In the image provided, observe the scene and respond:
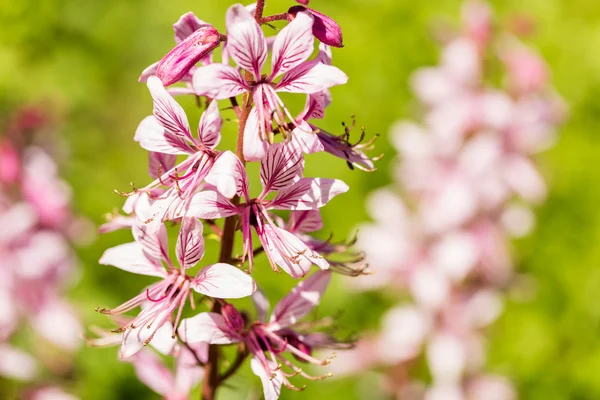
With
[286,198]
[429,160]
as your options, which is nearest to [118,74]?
[429,160]

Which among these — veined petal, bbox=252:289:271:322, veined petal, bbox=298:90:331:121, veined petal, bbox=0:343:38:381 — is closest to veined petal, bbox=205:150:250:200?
veined petal, bbox=298:90:331:121

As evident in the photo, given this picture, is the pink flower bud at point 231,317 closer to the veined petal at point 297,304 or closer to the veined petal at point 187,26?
the veined petal at point 297,304

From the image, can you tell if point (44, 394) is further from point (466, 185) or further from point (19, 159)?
point (466, 185)

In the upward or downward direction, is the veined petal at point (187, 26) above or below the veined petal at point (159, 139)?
above

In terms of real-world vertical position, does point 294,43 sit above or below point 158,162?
above

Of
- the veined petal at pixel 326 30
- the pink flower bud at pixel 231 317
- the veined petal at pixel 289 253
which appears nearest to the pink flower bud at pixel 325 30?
the veined petal at pixel 326 30

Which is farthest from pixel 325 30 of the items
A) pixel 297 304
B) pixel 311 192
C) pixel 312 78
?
pixel 297 304

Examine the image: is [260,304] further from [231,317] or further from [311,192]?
[311,192]
